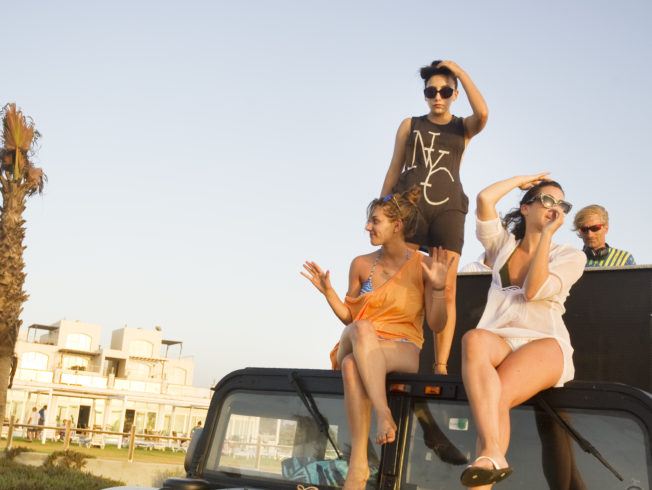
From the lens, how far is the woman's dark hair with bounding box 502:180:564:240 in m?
3.65

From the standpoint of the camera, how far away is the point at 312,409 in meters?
3.71

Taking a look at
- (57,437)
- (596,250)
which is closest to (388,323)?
(596,250)

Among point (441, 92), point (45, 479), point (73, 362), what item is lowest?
point (45, 479)

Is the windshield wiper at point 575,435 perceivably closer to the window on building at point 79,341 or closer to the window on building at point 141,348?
the window on building at point 79,341

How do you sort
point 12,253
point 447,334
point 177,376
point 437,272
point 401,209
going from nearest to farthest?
point 437,272
point 401,209
point 447,334
point 12,253
point 177,376

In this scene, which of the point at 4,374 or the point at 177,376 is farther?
the point at 177,376

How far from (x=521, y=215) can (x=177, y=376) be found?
211ft

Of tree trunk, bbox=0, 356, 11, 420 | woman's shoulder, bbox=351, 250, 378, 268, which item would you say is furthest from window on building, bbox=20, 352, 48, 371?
woman's shoulder, bbox=351, 250, 378, 268

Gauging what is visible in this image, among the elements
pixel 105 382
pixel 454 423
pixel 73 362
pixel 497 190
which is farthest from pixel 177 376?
pixel 454 423

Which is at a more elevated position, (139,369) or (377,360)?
(139,369)

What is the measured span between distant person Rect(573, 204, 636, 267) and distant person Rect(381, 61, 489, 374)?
857 millimetres

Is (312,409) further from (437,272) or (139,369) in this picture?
(139,369)

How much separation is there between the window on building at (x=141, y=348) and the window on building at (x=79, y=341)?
10.9ft

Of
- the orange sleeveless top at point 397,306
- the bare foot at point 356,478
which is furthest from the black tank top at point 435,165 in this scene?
the bare foot at point 356,478
